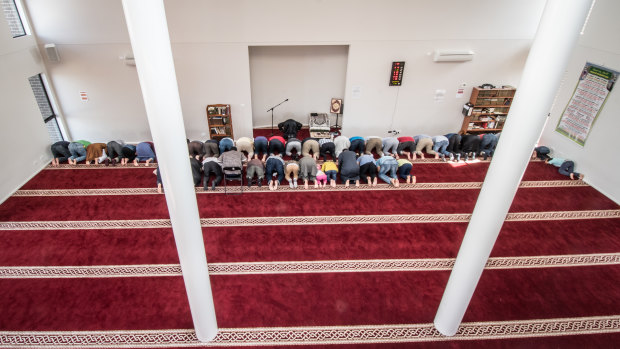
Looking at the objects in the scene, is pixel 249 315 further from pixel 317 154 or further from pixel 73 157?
pixel 73 157

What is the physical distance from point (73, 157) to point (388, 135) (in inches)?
286

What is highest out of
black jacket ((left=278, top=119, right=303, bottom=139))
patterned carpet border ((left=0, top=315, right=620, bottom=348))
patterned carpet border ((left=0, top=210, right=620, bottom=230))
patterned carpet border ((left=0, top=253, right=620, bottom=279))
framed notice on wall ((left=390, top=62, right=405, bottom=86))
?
framed notice on wall ((left=390, top=62, right=405, bottom=86))

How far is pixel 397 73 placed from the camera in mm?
8438

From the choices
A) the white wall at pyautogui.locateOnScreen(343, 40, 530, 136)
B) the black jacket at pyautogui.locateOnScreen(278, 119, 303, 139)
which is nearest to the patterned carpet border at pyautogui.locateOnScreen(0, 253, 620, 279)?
the black jacket at pyautogui.locateOnScreen(278, 119, 303, 139)

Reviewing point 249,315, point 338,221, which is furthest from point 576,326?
point 249,315

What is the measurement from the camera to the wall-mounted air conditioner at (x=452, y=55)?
828 cm

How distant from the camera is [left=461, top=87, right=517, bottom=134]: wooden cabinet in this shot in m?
8.85

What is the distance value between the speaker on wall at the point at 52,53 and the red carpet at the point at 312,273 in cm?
267

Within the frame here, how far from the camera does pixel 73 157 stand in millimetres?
7797

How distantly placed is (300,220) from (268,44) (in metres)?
4.16

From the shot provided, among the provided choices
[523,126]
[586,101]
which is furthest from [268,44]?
[586,101]

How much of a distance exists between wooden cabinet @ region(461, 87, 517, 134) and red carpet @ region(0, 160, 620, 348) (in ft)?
8.89

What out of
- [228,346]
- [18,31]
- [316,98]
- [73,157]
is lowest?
[228,346]

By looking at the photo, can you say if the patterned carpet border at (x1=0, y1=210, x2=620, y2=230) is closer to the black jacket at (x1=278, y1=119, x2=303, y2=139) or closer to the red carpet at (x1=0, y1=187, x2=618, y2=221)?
the red carpet at (x1=0, y1=187, x2=618, y2=221)
